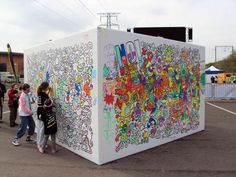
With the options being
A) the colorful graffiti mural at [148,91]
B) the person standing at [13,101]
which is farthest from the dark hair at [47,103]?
the person standing at [13,101]

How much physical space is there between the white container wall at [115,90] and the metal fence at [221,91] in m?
12.9

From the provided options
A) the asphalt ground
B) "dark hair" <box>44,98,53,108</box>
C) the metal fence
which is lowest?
the asphalt ground

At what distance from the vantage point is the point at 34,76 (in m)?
9.20

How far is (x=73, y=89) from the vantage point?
6820mm

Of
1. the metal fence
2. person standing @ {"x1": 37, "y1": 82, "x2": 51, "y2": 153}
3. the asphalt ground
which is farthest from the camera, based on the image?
the metal fence

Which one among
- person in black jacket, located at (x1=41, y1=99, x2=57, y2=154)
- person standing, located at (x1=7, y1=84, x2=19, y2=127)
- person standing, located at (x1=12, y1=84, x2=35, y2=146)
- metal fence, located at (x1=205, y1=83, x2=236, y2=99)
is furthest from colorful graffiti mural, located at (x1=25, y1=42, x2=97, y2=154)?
metal fence, located at (x1=205, y1=83, x2=236, y2=99)

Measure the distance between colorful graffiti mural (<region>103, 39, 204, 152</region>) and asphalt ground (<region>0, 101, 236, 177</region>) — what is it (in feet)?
1.81

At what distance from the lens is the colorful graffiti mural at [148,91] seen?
6309 millimetres

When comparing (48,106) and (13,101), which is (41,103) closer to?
(48,106)

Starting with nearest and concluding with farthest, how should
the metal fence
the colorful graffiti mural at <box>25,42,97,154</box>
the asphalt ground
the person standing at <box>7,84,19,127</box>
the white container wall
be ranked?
the asphalt ground
the white container wall
the colorful graffiti mural at <box>25,42,97,154</box>
the person standing at <box>7,84,19,127</box>
the metal fence

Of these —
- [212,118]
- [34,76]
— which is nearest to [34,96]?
[34,76]

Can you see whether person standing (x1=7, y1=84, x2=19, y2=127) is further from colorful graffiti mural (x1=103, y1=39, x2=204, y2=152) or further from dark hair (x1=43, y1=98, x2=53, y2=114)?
colorful graffiti mural (x1=103, y1=39, x2=204, y2=152)

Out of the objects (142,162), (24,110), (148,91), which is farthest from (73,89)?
(142,162)

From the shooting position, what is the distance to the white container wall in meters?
6.10
